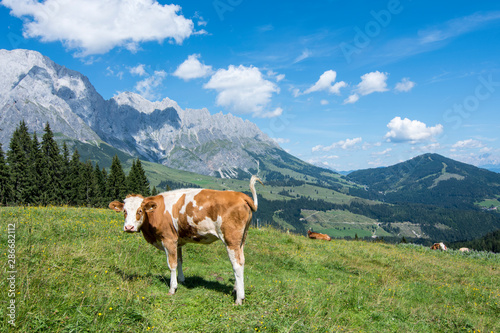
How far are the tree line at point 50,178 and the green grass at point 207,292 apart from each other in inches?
1589

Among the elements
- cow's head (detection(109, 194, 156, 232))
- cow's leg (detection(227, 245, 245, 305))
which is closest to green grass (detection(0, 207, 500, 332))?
cow's leg (detection(227, 245, 245, 305))

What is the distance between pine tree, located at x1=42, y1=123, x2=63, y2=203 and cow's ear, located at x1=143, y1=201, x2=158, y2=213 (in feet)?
198

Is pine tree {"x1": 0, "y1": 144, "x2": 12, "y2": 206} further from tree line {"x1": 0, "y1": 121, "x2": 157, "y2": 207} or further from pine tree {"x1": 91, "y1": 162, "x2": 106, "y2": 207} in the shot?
pine tree {"x1": 91, "y1": 162, "x2": 106, "y2": 207}

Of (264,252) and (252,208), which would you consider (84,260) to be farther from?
(264,252)

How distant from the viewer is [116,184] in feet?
217

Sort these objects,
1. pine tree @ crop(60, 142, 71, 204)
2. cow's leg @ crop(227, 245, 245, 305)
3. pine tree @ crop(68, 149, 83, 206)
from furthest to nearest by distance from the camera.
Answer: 1. pine tree @ crop(68, 149, 83, 206)
2. pine tree @ crop(60, 142, 71, 204)
3. cow's leg @ crop(227, 245, 245, 305)

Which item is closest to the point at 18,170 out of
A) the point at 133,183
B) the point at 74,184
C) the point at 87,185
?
the point at 74,184

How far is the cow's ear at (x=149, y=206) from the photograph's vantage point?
27.6 feet

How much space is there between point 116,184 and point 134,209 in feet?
214

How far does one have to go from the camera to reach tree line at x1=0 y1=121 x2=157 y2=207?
50.5 m


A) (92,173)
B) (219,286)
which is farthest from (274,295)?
(92,173)

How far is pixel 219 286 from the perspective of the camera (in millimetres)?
9445

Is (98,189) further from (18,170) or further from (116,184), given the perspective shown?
(18,170)

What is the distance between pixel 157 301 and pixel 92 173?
68530 millimetres
